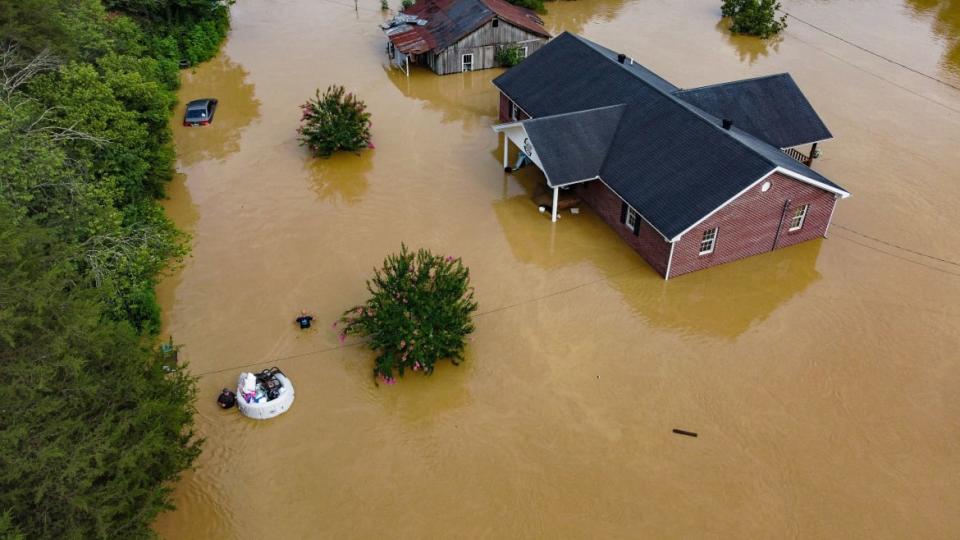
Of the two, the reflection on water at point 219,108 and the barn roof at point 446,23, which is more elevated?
the barn roof at point 446,23

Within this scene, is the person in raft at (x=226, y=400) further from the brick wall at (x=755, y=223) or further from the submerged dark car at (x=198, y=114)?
the submerged dark car at (x=198, y=114)

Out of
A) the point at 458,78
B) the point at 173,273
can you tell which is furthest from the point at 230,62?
the point at 173,273

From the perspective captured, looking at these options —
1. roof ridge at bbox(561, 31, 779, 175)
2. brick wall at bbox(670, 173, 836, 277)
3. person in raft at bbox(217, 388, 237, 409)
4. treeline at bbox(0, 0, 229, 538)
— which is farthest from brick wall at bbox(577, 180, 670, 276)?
treeline at bbox(0, 0, 229, 538)

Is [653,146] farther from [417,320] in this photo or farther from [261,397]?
[261,397]

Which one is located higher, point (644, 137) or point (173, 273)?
point (644, 137)

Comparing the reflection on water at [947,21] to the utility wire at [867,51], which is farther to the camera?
the reflection on water at [947,21]

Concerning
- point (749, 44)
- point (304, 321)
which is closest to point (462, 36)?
point (749, 44)

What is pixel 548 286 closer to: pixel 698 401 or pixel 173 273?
pixel 698 401

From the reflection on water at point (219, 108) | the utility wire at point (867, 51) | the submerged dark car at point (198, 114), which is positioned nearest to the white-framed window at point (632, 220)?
the reflection on water at point (219, 108)
